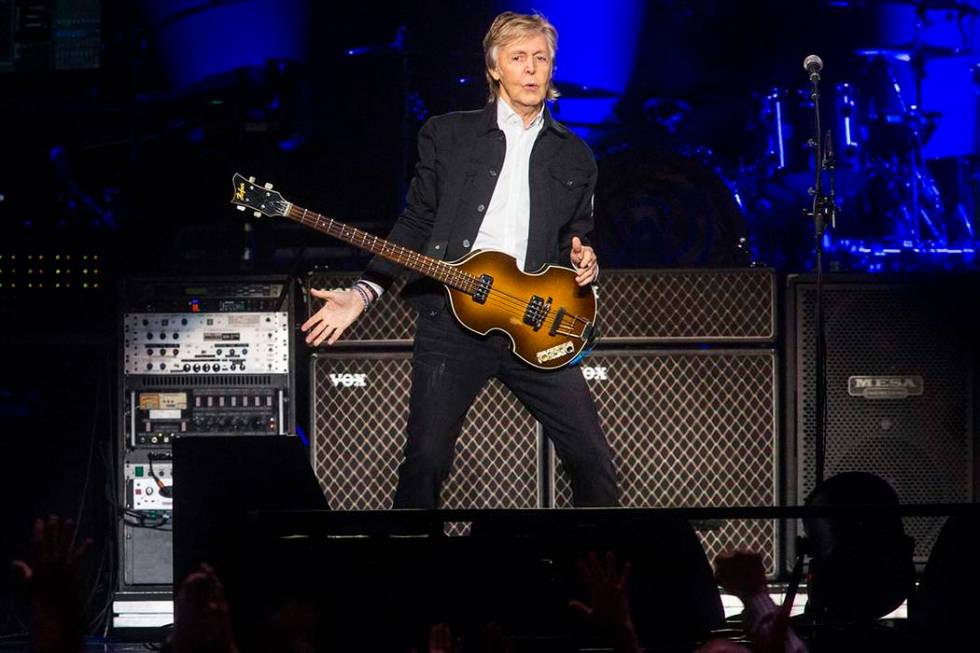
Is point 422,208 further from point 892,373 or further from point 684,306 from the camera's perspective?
point 892,373

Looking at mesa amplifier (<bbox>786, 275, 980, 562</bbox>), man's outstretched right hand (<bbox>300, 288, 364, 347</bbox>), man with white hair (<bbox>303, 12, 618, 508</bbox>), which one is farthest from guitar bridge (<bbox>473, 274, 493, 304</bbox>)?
mesa amplifier (<bbox>786, 275, 980, 562</bbox>)

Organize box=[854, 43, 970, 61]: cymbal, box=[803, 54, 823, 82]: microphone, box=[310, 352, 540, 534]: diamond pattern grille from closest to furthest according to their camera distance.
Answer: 1. box=[803, 54, 823, 82]: microphone
2. box=[310, 352, 540, 534]: diamond pattern grille
3. box=[854, 43, 970, 61]: cymbal

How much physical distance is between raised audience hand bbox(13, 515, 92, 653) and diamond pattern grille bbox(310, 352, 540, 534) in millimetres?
3144

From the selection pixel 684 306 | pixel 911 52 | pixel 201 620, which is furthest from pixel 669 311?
pixel 201 620

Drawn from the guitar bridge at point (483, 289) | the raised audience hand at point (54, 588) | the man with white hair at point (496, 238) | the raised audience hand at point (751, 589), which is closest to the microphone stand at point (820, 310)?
the man with white hair at point (496, 238)

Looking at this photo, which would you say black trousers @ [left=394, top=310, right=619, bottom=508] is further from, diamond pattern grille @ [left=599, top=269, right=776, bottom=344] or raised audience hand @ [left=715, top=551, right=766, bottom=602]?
raised audience hand @ [left=715, top=551, right=766, bottom=602]

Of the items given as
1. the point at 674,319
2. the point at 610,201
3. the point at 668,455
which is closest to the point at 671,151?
the point at 610,201

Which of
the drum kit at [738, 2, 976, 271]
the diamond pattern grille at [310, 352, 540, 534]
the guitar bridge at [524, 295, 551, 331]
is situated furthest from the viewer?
the drum kit at [738, 2, 976, 271]

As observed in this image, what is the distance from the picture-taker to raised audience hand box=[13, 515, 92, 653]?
223cm

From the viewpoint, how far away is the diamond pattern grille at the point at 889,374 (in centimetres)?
567

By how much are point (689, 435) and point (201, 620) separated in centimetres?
355

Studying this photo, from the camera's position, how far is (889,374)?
5695 mm

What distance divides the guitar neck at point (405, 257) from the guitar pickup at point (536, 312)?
196 mm

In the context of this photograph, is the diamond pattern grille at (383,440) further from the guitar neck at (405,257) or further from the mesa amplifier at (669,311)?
the guitar neck at (405,257)
